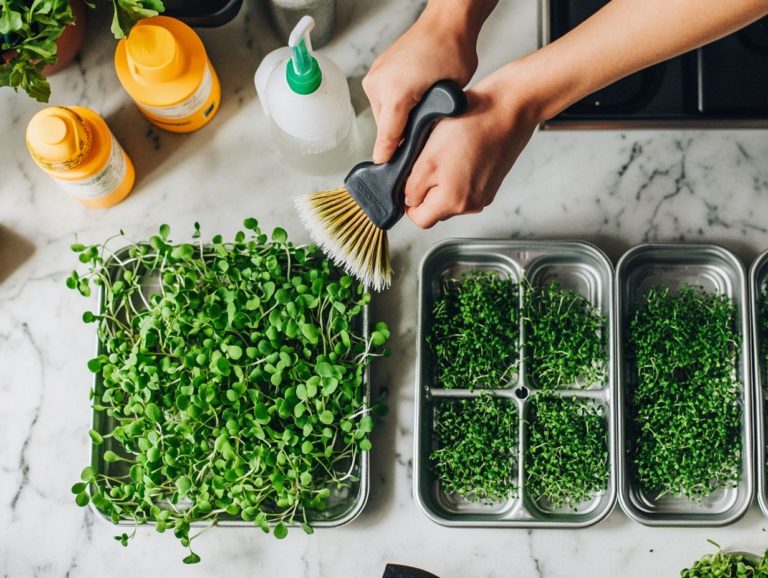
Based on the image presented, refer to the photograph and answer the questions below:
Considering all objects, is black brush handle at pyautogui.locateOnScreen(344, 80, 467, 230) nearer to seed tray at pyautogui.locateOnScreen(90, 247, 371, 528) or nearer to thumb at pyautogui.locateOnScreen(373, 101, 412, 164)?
thumb at pyautogui.locateOnScreen(373, 101, 412, 164)

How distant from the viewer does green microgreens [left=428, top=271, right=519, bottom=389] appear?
114 cm

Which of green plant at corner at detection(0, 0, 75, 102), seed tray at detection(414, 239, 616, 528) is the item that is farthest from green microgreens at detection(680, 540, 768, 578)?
green plant at corner at detection(0, 0, 75, 102)

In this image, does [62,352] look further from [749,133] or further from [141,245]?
[749,133]

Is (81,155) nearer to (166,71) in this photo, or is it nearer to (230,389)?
(166,71)

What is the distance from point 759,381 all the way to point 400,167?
2.09ft

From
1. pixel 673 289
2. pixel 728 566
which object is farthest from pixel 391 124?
pixel 728 566

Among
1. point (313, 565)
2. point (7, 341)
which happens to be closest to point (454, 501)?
point (313, 565)

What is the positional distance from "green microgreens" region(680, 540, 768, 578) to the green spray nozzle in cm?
85

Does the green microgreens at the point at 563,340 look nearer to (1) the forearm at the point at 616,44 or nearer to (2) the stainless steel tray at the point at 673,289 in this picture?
(2) the stainless steel tray at the point at 673,289

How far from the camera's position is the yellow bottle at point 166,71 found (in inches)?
40.2

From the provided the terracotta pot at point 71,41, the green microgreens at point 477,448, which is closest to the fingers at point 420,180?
the green microgreens at point 477,448

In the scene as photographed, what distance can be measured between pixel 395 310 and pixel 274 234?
235 mm

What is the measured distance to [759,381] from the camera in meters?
1.13

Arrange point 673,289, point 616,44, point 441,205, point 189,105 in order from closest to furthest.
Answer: point 616,44 < point 441,205 < point 189,105 < point 673,289
